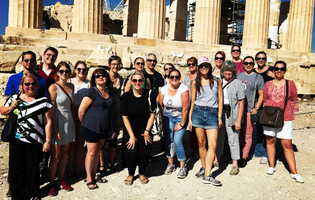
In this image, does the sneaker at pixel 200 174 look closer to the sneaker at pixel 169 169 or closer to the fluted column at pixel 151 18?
the sneaker at pixel 169 169

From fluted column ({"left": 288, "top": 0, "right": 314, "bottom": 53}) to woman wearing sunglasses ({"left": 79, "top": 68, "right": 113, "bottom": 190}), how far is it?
44.8 ft

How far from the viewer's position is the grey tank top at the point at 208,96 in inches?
163

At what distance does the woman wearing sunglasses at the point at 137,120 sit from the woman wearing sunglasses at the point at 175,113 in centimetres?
40

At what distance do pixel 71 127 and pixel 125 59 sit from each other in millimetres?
4396

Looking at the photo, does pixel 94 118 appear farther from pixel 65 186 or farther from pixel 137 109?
pixel 65 186

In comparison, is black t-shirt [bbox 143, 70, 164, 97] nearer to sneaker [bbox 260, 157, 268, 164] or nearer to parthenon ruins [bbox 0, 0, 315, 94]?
sneaker [bbox 260, 157, 268, 164]

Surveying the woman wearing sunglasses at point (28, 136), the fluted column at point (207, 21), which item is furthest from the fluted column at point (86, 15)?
the woman wearing sunglasses at point (28, 136)

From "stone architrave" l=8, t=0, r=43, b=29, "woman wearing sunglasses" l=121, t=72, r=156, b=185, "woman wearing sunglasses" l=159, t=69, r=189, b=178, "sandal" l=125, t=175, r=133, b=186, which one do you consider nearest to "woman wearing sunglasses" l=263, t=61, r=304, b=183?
"woman wearing sunglasses" l=159, t=69, r=189, b=178

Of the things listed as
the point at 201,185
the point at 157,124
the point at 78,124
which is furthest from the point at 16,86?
the point at 201,185

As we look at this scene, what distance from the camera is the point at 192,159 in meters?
5.25

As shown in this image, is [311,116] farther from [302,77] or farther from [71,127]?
[71,127]

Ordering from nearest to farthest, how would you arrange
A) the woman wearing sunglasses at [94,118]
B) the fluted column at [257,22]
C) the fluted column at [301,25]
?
the woman wearing sunglasses at [94,118], the fluted column at [257,22], the fluted column at [301,25]

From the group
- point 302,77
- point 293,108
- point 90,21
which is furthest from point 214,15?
point 293,108

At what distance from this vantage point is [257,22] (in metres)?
13.1
